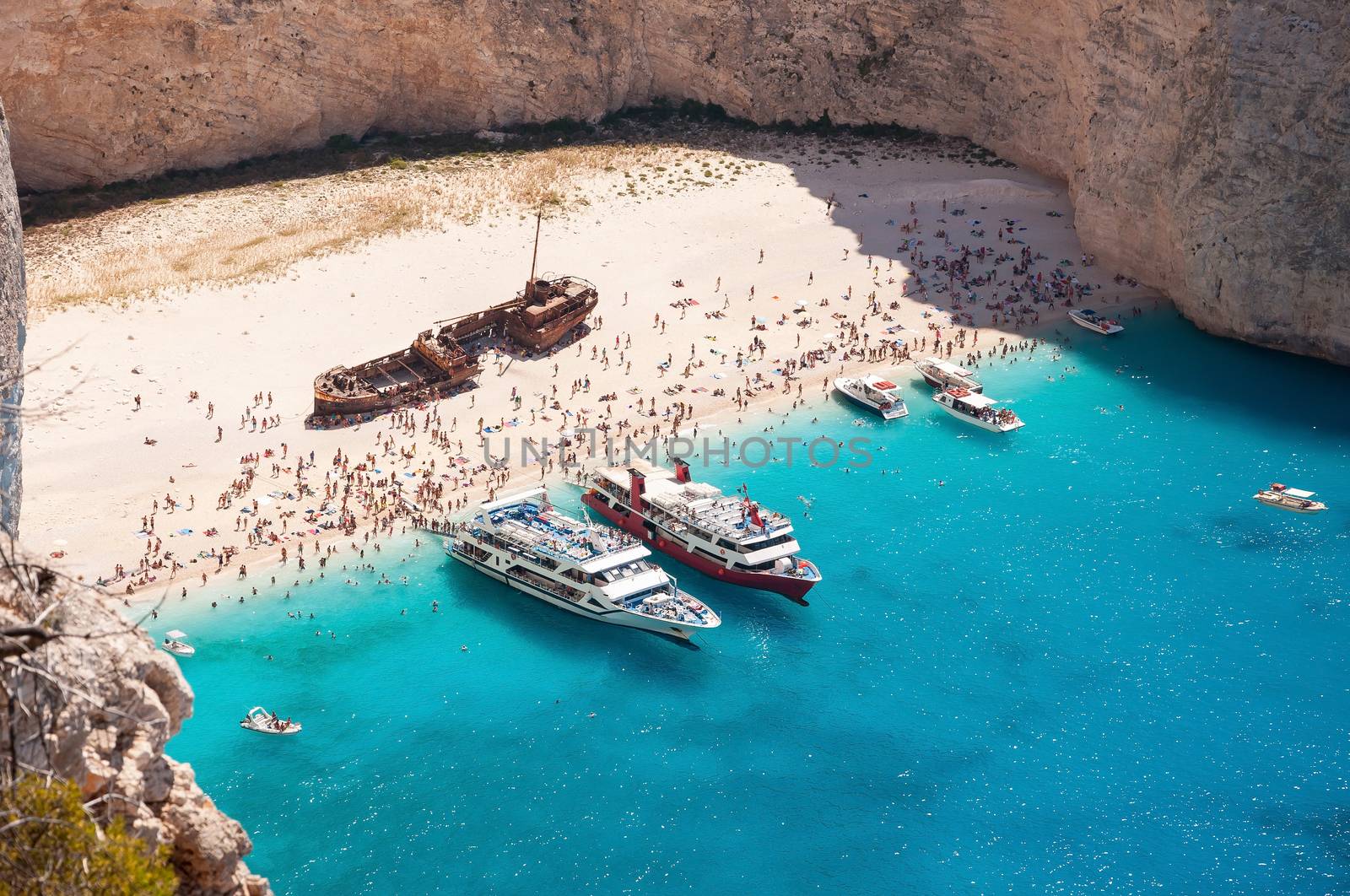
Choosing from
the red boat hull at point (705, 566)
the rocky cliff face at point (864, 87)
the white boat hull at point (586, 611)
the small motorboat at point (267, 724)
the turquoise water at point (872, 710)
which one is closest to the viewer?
the turquoise water at point (872, 710)

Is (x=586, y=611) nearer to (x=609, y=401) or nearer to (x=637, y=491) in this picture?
(x=637, y=491)

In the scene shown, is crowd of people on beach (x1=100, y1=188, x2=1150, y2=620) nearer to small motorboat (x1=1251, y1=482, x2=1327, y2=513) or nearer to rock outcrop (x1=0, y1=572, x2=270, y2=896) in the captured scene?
small motorboat (x1=1251, y1=482, x2=1327, y2=513)

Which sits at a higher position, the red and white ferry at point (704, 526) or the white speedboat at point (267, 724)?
the red and white ferry at point (704, 526)

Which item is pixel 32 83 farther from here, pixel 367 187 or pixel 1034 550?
pixel 1034 550

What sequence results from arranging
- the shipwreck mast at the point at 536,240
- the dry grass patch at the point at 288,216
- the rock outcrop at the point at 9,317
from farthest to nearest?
the shipwreck mast at the point at 536,240, the dry grass patch at the point at 288,216, the rock outcrop at the point at 9,317

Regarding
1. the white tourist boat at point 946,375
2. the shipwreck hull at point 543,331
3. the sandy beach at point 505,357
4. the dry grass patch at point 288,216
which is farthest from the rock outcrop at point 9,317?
the white tourist boat at point 946,375

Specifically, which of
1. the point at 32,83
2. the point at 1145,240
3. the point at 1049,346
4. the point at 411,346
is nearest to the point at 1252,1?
the point at 1145,240

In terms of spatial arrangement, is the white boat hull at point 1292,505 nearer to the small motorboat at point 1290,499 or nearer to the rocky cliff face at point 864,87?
the small motorboat at point 1290,499
